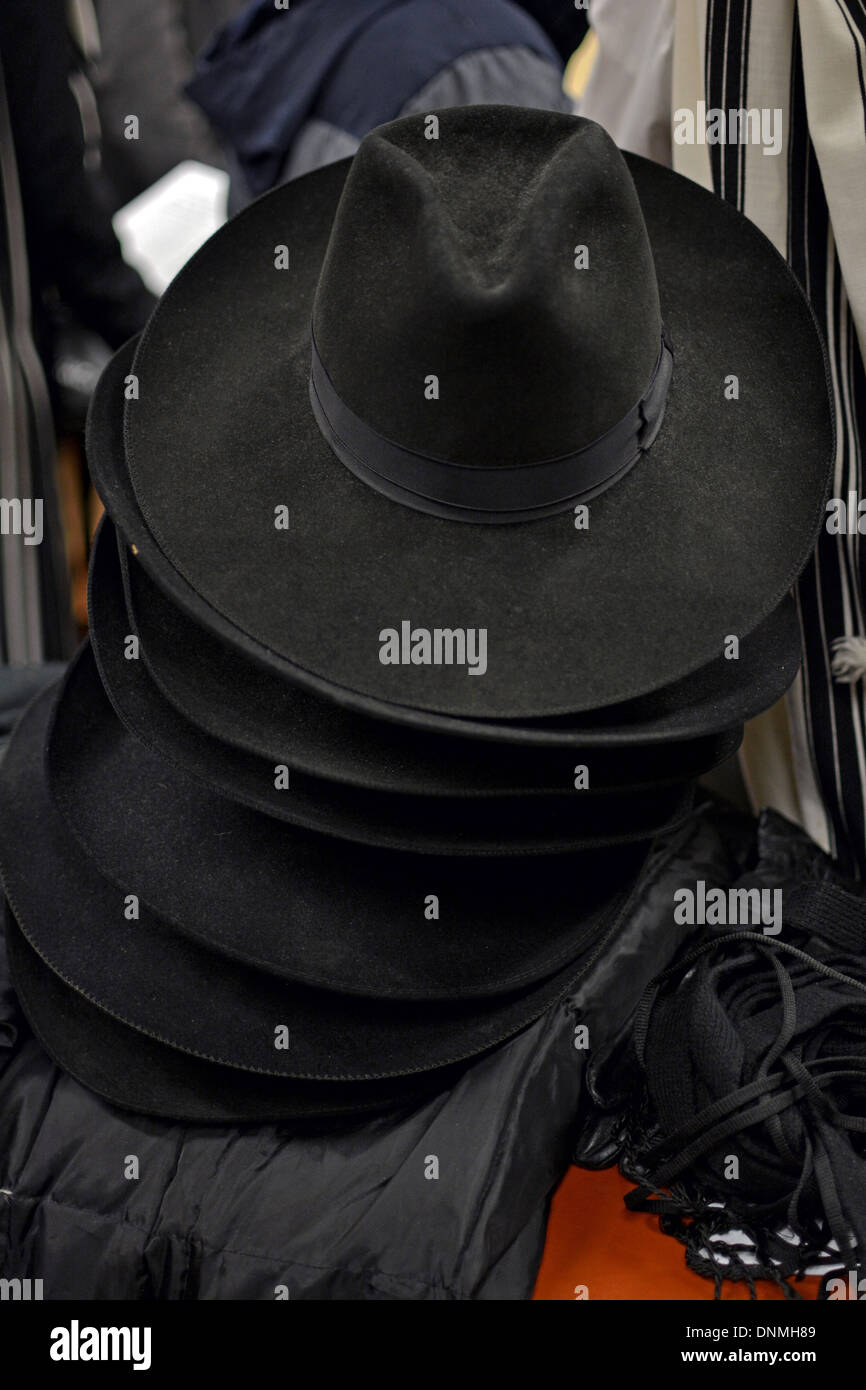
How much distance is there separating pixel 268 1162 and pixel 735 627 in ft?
1.82

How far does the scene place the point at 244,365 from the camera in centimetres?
98

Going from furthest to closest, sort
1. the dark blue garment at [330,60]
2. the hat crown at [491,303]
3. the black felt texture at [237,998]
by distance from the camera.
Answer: the dark blue garment at [330,60] < the black felt texture at [237,998] < the hat crown at [491,303]

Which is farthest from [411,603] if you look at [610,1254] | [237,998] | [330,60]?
[330,60]

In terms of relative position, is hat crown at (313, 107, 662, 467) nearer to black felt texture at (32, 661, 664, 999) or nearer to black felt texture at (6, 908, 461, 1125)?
black felt texture at (32, 661, 664, 999)

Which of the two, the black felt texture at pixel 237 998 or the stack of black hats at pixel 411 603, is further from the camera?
the black felt texture at pixel 237 998

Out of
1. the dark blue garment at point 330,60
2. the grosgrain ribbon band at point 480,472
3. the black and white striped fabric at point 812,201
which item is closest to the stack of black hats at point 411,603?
the grosgrain ribbon band at point 480,472

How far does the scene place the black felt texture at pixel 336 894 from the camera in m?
0.94

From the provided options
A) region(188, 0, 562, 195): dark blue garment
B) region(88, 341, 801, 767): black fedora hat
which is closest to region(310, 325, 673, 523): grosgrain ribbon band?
region(88, 341, 801, 767): black fedora hat

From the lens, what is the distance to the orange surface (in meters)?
0.89

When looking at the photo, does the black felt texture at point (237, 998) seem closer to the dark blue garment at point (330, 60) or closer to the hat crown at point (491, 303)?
the hat crown at point (491, 303)

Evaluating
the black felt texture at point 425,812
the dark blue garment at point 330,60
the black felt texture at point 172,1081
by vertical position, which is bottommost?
the black felt texture at point 172,1081

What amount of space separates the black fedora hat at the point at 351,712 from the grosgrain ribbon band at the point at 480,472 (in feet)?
0.52
